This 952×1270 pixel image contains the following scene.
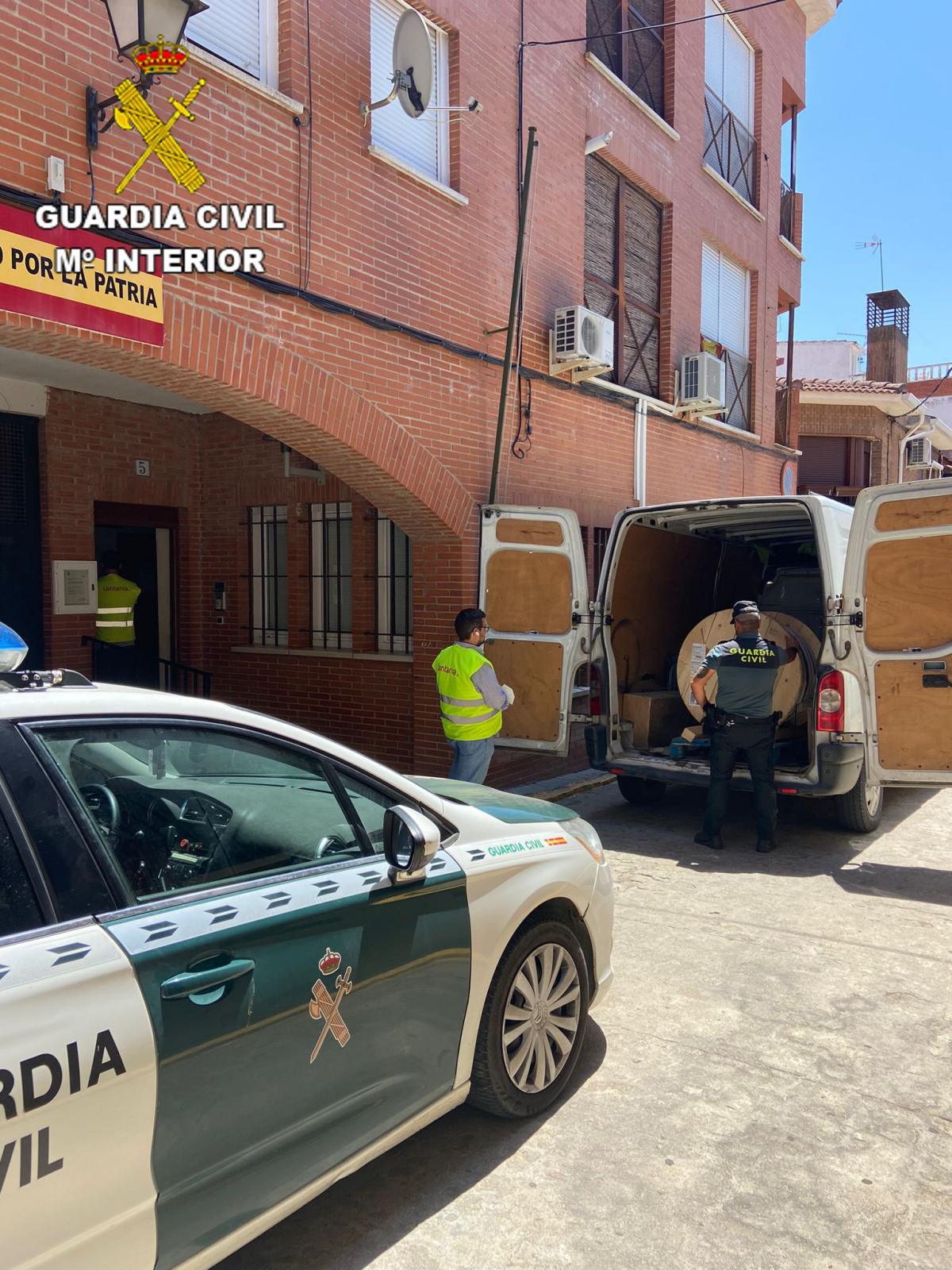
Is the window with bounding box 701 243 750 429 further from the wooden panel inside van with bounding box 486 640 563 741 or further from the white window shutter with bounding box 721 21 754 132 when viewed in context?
the wooden panel inside van with bounding box 486 640 563 741

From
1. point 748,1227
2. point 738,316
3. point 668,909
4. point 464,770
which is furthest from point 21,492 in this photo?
point 738,316

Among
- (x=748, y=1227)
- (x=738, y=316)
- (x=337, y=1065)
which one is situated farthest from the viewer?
(x=738, y=316)

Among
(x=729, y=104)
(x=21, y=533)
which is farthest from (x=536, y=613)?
(x=729, y=104)

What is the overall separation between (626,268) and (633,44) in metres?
2.71

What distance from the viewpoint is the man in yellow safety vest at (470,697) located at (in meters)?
6.62

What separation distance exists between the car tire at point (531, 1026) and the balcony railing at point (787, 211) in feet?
51.9

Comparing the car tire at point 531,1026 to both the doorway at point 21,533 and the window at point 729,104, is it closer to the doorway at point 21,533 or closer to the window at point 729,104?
the doorway at point 21,533

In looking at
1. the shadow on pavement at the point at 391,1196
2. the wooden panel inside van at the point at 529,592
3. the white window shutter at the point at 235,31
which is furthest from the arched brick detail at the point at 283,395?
the shadow on pavement at the point at 391,1196

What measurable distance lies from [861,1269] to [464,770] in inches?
175

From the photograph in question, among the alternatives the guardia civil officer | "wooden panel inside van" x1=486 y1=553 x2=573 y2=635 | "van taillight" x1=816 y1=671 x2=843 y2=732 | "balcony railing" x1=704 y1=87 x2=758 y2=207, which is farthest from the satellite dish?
"balcony railing" x1=704 y1=87 x2=758 y2=207

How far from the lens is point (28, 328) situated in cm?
495

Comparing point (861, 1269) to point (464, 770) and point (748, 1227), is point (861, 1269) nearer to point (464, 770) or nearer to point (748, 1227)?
point (748, 1227)

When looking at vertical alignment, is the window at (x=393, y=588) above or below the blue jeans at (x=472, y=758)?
above

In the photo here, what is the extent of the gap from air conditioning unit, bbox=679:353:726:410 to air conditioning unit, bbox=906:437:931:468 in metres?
15.4
